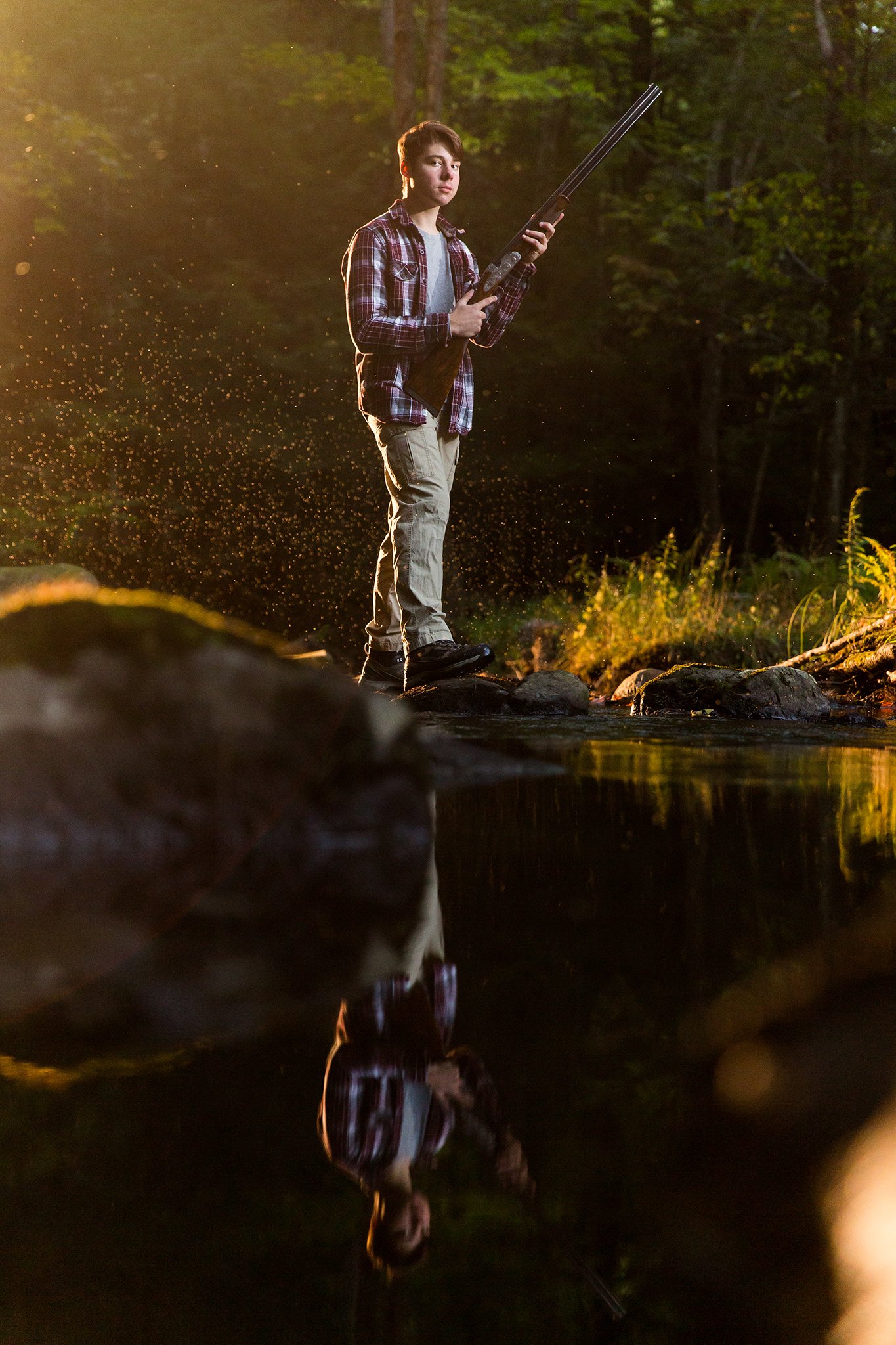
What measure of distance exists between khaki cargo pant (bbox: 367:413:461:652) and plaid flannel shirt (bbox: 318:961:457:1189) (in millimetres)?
4646

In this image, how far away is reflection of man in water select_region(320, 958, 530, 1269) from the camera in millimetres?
962

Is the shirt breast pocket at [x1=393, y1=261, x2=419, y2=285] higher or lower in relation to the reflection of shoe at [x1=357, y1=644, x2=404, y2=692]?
higher

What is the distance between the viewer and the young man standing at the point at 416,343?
611 centimetres

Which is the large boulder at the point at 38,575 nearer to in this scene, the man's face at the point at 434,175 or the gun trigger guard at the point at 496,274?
the man's face at the point at 434,175

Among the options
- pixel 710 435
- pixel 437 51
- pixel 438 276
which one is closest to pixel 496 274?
pixel 438 276

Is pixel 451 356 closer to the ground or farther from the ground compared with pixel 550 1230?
farther from the ground

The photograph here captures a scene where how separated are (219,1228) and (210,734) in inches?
55.8

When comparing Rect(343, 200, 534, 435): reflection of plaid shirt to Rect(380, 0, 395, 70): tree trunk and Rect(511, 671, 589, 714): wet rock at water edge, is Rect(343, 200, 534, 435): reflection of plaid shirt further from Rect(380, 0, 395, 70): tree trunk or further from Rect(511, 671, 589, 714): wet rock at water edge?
Rect(380, 0, 395, 70): tree trunk

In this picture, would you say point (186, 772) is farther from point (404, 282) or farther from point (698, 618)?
point (698, 618)

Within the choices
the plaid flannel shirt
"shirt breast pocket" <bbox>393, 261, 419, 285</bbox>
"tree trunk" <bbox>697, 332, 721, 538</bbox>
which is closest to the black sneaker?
"shirt breast pocket" <bbox>393, 261, 419, 285</bbox>

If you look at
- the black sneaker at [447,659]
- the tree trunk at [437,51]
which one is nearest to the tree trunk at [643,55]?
the tree trunk at [437,51]

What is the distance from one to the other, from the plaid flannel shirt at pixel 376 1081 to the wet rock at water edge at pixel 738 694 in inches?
205

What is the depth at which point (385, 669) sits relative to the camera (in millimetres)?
6953

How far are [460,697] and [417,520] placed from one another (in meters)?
1.00
